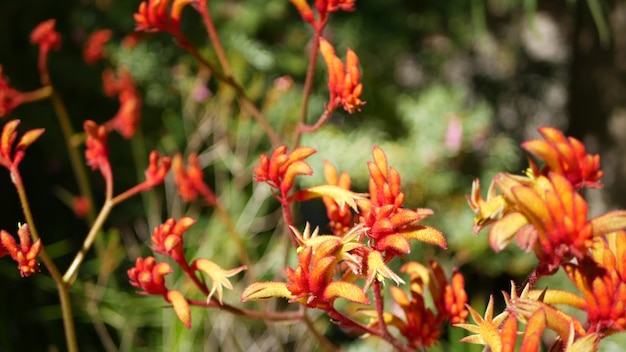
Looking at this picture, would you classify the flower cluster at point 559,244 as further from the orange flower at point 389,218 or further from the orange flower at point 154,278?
the orange flower at point 154,278

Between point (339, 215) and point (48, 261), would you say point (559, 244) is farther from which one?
point (48, 261)

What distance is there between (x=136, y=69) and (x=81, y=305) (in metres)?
0.59

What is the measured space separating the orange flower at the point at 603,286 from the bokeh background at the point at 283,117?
104 cm

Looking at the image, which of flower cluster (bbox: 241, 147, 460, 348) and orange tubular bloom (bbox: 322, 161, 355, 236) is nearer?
flower cluster (bbox: 241, 147, 460, 348)

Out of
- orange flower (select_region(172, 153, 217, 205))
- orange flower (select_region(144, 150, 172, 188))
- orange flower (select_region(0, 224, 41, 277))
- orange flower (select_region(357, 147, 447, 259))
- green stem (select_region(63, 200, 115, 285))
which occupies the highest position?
orange flower (select_region(357, 147, 447, 259))

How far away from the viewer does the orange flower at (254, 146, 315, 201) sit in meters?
0.47

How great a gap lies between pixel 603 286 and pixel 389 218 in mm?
135

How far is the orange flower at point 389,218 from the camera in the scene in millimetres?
412

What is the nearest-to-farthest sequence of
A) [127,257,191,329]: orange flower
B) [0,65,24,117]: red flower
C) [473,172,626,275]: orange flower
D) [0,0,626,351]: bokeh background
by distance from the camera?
1. [473,172,626,275]: orange flower
2. [127,257,191,329]: orange flower
3. [0,65,24,117]: red flower
4. [0,0,626,351]: bokeh background

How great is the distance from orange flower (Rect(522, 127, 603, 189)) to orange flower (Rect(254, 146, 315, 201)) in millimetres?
156

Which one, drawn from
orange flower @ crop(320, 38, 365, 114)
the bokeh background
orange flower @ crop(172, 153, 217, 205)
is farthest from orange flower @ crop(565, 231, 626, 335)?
the bokeh background

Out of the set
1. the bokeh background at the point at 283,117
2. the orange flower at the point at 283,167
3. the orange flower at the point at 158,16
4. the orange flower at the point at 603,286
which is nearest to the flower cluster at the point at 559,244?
the orange flower at the point at 603,286

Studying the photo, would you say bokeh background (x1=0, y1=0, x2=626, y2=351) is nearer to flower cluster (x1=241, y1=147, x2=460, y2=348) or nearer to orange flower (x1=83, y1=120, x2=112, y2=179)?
orange flower (x1=83, y1=120, x2=112, y2=179)

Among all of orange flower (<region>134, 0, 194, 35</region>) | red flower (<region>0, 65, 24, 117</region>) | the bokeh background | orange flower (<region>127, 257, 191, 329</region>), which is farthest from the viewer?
the bokeh background
